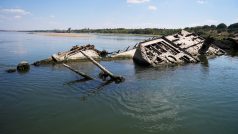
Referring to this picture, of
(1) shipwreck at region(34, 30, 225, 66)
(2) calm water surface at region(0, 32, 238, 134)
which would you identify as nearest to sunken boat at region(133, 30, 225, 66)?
(1) shipwreck at region(34, 30, 225, 66)

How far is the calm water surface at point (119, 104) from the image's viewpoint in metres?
9.60

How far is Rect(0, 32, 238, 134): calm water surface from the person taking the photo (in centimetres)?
960

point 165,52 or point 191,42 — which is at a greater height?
point 191,42

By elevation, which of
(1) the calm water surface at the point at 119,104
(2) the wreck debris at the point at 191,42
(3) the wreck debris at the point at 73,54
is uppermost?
(2) the wreck debris at the point at 191,42

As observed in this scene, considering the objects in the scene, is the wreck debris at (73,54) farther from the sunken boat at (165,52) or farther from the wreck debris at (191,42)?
the wreck debris at (191,42)

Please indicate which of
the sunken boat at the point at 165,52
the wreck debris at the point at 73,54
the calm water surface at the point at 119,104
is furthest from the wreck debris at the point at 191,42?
the calm water surface at the point at 119,104

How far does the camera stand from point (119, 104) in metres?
12.0

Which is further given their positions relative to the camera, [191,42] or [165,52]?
[191,42]

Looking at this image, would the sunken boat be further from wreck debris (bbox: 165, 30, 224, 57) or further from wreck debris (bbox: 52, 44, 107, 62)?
wreck debris (bbox: 52, 44, 107, 62)

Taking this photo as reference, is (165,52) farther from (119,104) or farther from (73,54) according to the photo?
(119,104)

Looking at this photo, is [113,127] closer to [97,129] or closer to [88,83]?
[97,129]

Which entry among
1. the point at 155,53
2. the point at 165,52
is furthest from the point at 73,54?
the point at 165,52

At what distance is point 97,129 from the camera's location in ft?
30.9

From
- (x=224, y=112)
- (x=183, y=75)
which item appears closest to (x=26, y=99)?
(x=224, y=112)
